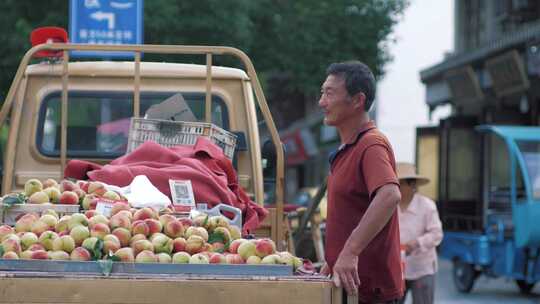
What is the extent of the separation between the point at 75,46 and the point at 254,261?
2824 millimetres

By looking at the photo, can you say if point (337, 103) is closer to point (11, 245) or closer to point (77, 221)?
point (77, 221)

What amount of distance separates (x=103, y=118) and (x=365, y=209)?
3.14m

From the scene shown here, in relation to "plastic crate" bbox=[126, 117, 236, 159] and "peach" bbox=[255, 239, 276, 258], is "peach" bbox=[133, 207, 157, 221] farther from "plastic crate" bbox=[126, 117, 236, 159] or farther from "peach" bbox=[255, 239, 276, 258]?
"plastic crate" bbox=[126, 117, 236, 159]

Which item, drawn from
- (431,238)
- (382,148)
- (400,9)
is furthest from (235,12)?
(382,148)

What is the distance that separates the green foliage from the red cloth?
11369mm

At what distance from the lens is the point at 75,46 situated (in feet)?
25.1

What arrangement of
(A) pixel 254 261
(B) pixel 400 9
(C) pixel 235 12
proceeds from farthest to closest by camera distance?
(B) pixel 400 9, (C) pixel 235 12, (A) pixel 254 261

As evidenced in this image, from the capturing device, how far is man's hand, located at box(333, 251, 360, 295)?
16.5 feet

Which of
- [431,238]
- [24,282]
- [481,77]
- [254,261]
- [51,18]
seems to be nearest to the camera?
[24,282]

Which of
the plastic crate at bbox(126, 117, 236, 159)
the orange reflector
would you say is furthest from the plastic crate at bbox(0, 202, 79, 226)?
the orange reflector

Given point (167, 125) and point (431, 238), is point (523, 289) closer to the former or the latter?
point (431, 238)

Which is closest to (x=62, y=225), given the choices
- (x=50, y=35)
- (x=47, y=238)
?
(x=47, y=238)

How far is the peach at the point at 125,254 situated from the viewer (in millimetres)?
5102

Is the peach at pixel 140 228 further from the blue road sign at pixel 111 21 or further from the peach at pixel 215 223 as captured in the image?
the blue road sign at pixel 111 21
